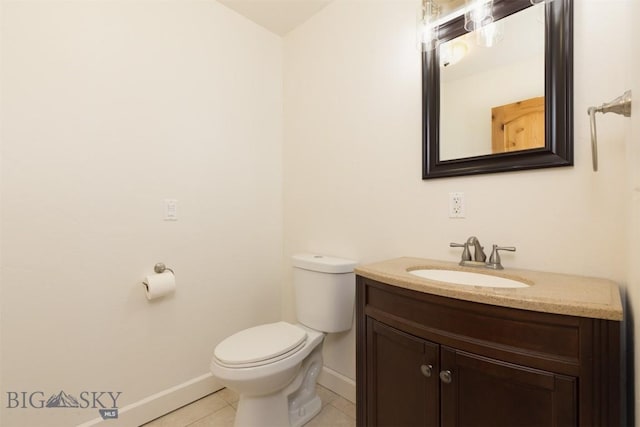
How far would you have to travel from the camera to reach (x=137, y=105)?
4.95 ft

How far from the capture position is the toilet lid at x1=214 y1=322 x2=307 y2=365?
49.1 inches

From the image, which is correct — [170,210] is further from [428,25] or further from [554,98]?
[554,98]

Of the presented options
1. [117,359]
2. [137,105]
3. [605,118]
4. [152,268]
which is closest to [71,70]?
[137,105]

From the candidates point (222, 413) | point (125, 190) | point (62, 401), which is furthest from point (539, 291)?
point (62, 401)

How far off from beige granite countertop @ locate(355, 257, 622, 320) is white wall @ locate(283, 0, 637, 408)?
126mm

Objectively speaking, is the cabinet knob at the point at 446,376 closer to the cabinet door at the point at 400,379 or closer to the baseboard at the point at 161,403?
the cabinet door at the point at 400,379

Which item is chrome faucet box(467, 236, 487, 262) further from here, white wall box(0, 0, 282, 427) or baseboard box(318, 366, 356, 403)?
white wall box(0, 0, 282, 427)

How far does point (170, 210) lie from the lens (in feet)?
5.32

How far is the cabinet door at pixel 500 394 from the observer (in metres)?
0.73

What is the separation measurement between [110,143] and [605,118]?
2.05m

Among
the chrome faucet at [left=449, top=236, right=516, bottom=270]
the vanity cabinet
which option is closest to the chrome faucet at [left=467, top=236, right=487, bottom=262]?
the chrome faucet at [left=449, top=236, right=516, bottom=270]

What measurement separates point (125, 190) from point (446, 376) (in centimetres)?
162

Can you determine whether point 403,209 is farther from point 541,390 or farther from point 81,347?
point 81,347

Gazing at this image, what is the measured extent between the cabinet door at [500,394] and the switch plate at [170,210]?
4.84 feet
